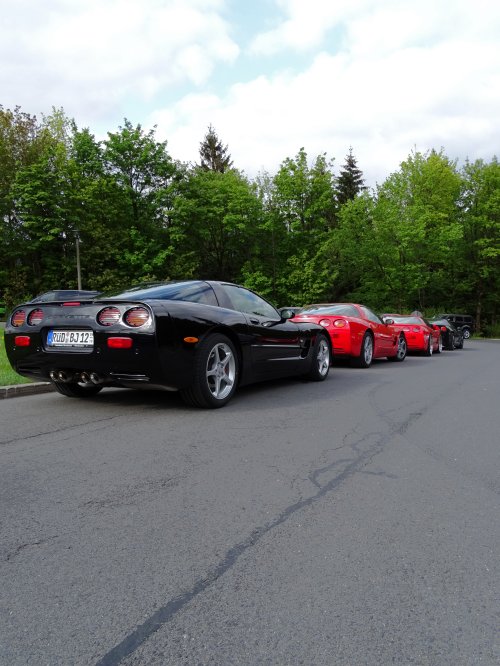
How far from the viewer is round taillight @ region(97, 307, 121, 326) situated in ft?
17.9

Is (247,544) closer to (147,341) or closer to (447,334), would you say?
(147,341)

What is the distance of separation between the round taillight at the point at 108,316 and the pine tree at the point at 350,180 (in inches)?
2019

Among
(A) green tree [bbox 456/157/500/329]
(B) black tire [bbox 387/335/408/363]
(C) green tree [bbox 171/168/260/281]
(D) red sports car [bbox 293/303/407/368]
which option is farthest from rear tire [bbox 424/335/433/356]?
(A) green tree [bbox 456/157/500/329]

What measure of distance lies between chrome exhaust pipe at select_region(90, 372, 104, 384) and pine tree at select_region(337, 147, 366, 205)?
51381mm

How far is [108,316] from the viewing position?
5.53 m

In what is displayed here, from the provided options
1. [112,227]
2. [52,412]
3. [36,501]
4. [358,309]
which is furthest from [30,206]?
[36,501]

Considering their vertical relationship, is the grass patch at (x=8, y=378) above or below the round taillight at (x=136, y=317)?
below

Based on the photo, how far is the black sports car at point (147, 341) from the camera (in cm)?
539

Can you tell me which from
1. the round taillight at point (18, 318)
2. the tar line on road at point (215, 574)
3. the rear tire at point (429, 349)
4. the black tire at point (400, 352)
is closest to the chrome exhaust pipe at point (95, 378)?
the round taillight at point (18, 318)

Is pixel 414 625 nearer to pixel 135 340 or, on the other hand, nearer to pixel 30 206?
pixel 135 340

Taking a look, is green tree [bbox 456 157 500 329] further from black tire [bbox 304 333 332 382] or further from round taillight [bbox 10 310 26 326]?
round taillight [bbox 10 310 26 326]

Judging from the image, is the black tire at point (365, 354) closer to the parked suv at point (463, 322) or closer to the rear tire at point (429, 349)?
the rear tire at point (429, 349)

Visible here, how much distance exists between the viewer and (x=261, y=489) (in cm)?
343

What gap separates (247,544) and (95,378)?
343cm
